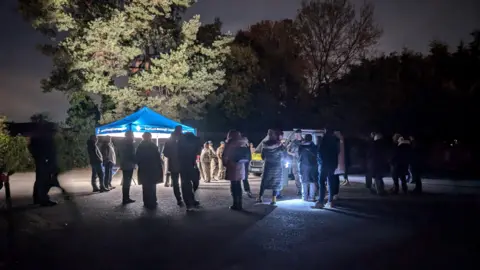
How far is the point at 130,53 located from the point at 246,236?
17863 mm

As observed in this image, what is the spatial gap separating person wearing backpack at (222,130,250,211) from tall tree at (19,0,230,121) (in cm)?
1421

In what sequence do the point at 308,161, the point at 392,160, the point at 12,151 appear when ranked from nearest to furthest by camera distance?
the point at 308,161, the point at 392,160, the point at 12,151

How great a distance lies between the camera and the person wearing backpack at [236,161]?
1066 centimetres

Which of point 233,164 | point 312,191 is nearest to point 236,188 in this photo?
point 233,164

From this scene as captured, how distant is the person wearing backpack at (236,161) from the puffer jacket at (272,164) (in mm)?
747

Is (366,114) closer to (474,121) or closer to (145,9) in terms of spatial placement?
(474,121)

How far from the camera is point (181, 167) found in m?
10.9

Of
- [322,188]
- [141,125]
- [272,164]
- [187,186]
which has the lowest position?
[322,188]

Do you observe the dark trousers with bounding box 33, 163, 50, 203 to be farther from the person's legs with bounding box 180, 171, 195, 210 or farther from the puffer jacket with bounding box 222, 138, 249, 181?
the puffer jacket with bounding box 222, 138, 249, 181

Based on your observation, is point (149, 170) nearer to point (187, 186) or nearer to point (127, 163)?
point (187, 186)

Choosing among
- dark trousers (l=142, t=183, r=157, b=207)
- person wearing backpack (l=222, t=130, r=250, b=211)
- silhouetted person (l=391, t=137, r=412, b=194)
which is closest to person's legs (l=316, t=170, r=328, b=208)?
person wearing backpack (l=222, t=130, r=250, b=211)

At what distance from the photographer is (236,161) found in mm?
10719

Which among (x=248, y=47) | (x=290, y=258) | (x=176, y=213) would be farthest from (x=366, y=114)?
(x=290, y=258)

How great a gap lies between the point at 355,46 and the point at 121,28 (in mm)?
18451
